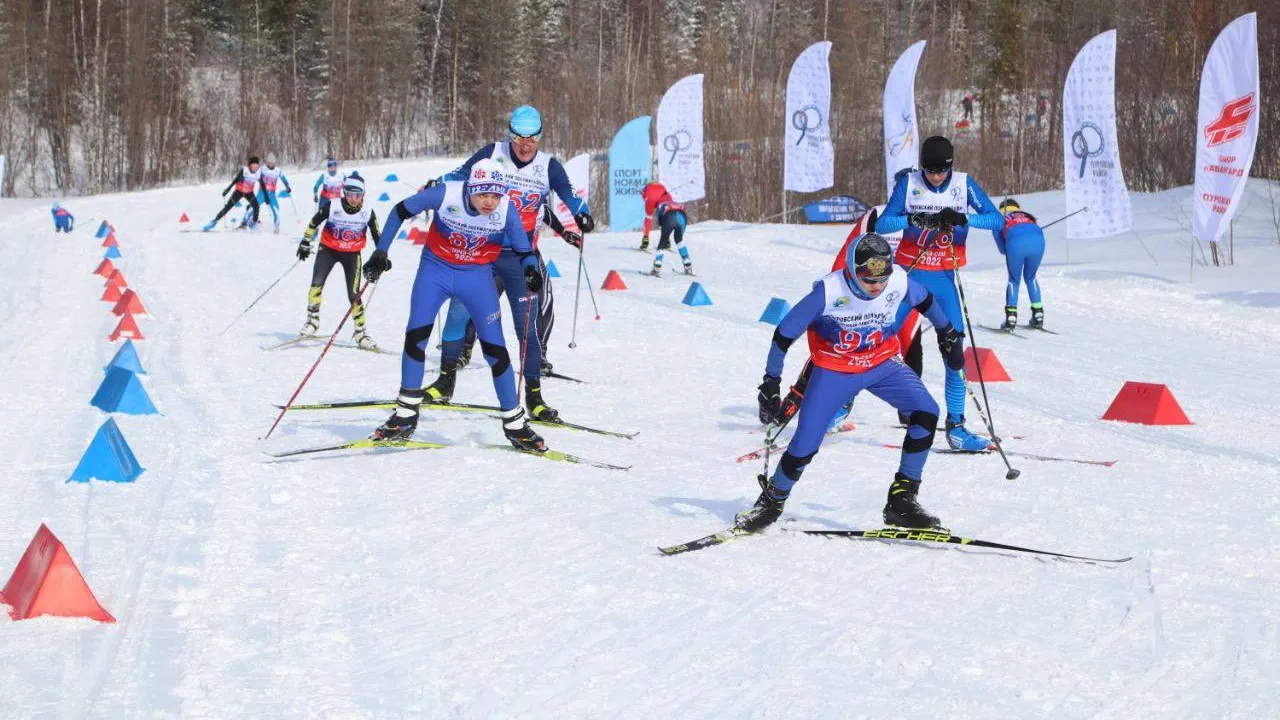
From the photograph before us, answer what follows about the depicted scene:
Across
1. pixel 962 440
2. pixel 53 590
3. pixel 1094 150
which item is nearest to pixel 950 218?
pixel 962 440

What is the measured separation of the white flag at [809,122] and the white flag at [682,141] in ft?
5.80

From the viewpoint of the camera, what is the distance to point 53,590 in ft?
14.0

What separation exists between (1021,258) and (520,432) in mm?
8150

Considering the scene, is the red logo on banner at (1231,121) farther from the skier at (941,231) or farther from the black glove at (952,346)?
the black glove at (952,346)

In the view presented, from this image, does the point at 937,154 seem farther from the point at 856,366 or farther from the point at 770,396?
the point at 856,366

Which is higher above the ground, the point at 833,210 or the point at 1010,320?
the point at 833,210

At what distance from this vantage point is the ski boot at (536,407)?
27.0 ft

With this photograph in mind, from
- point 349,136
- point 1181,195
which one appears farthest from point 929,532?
point 349,136

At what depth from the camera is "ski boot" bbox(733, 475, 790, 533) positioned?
5.68 meters

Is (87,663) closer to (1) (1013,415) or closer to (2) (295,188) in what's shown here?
(1) (1013,415)

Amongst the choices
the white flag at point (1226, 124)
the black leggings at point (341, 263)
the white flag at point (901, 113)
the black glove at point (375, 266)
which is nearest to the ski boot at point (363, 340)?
the black leggings at point (341, 263)

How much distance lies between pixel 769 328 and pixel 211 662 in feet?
33.0

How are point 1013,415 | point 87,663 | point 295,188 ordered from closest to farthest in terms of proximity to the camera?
point 87,663 → point 1013,415 → point 295,188

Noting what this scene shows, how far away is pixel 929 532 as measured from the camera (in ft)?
18.2
